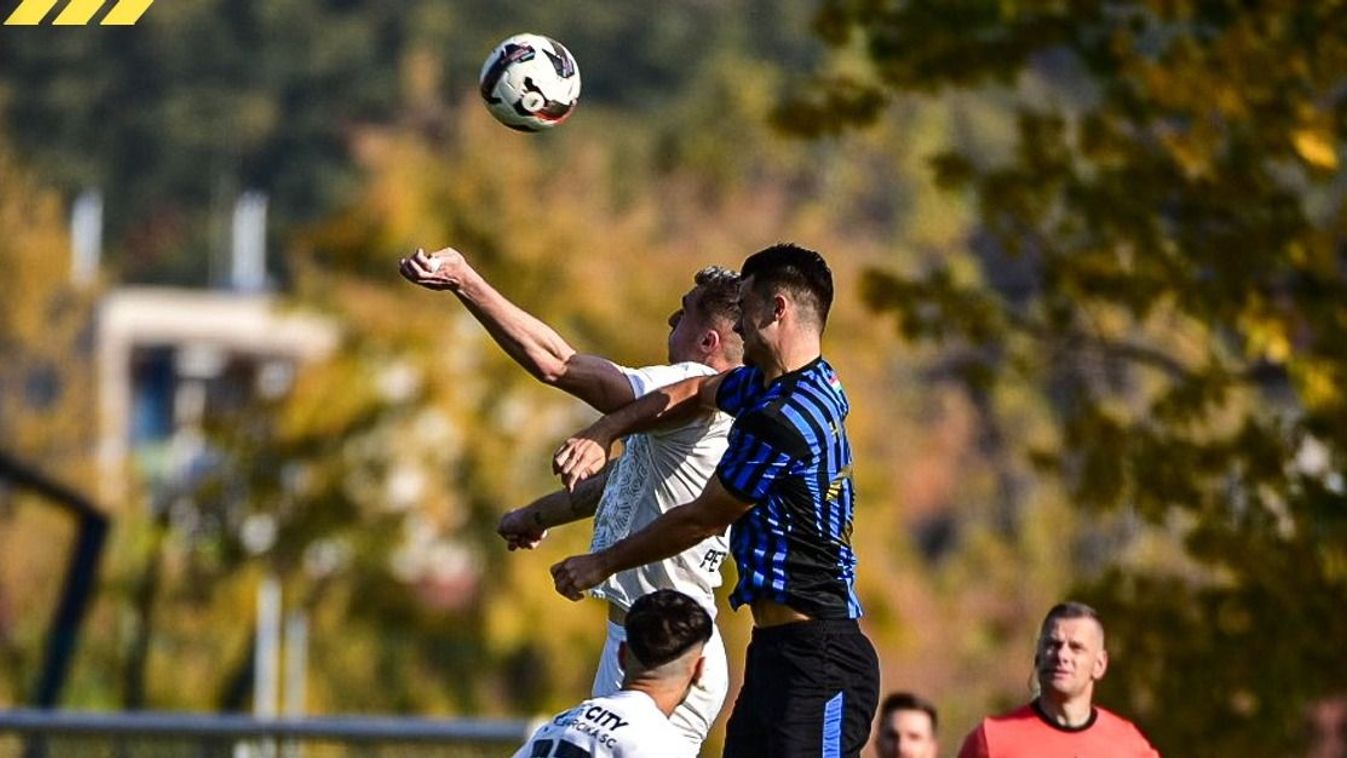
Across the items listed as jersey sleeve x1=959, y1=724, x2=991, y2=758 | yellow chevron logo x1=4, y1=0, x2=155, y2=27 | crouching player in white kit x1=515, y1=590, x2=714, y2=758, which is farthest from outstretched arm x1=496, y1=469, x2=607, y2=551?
yellow chevron logo x1=4, y1=0, x2=155, y2=27

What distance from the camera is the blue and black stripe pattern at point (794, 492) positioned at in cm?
862

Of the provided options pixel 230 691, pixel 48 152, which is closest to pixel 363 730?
pixel 230 691

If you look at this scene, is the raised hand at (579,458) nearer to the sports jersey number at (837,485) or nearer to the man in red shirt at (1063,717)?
the sports jersey number at (837,485)

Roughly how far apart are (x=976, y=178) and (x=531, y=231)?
25.4 m

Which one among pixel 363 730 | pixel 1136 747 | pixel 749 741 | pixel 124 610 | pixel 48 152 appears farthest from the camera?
pixel 48 152

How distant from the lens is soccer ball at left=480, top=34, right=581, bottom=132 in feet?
33.6

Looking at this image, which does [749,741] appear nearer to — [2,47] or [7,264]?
[7,264]

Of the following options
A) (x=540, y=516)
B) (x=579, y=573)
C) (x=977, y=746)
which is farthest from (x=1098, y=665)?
(x=579, y=573)

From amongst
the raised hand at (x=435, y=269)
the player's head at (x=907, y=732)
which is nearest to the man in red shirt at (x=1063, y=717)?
the player's head at (x=907, y=732)

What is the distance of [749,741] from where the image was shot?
8.69 meters

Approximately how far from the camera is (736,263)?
53125 millimetres

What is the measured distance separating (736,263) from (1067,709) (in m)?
42.4

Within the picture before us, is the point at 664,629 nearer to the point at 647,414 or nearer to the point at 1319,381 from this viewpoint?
the point at 647,414

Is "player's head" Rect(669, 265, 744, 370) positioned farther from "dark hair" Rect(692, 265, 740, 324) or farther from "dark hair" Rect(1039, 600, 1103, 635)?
"dark hair" Rect(1039, 600, 1103, 635)
